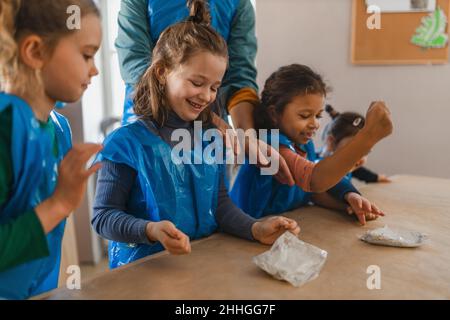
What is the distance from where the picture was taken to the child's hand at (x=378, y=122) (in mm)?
901

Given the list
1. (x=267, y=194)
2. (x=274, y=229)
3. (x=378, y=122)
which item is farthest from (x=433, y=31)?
(x=274, y=229)

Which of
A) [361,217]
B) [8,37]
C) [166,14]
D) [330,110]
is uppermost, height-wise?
[166,14]

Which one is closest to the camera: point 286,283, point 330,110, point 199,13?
point 286,283

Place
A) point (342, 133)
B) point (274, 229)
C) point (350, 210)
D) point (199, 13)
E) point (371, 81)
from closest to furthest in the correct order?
point (274, 229)
point (199, 13)
point (350, 210)
point (342, 133)
point (371, 81)

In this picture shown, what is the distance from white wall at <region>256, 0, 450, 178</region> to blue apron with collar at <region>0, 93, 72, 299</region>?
1998 mm

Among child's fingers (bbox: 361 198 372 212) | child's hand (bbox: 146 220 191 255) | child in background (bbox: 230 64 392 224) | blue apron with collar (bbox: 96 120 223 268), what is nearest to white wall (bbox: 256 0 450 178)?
child in background (bbox: 230 64 392 224)

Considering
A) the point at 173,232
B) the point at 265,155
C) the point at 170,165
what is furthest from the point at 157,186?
the point at 265,155

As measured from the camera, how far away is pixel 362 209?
3.59 ft

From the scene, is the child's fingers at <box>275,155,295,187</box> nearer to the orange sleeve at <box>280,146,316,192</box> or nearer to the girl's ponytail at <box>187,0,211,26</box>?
the orange sleeve at <box>280,146,316,192</box>

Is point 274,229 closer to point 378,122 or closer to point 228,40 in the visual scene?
point 378,122

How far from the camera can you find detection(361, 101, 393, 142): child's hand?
2.96 feet

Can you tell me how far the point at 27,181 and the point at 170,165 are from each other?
0.34 m

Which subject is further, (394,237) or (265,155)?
(265,155)

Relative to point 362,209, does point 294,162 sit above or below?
above
